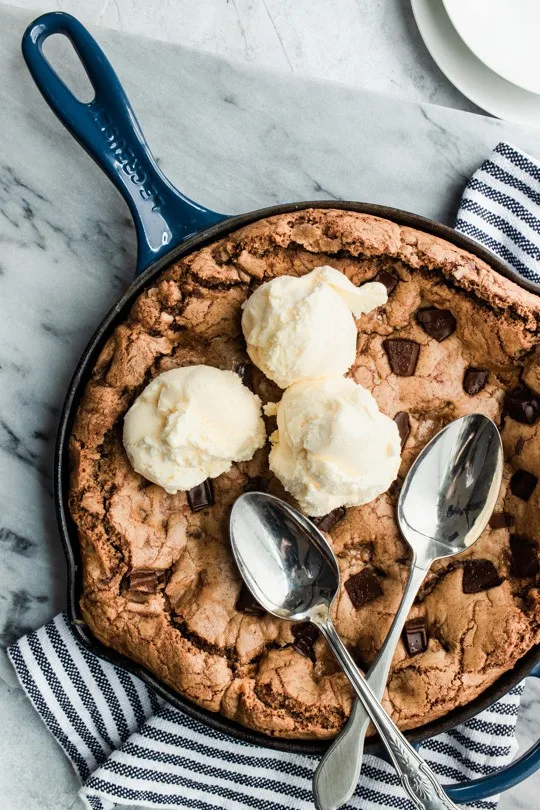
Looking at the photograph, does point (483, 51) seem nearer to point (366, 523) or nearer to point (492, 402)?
point (492, 402)

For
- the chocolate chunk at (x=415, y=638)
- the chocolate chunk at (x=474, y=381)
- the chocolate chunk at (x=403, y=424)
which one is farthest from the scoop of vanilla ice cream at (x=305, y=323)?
the chocolate chunk at (x=415, y=638)

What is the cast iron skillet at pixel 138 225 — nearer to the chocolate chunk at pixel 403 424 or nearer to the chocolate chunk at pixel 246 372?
the chocolate chunk at pixel 246 372

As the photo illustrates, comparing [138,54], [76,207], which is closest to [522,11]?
[138,54]

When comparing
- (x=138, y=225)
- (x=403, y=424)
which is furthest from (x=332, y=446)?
(x=138, y=225)

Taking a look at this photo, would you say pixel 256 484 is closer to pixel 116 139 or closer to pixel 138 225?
pixel 138 225

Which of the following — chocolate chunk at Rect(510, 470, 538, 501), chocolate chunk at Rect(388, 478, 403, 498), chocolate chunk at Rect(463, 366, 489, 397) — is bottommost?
chocolate chunk at Rect(388, 478, 403, 498)

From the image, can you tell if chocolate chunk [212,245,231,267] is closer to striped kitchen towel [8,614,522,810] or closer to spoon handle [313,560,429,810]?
spoon handle [313,560,429,810]

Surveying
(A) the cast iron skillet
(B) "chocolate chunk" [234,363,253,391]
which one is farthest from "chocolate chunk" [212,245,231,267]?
(B) "chocolate chunk" [234,363,253,391]
